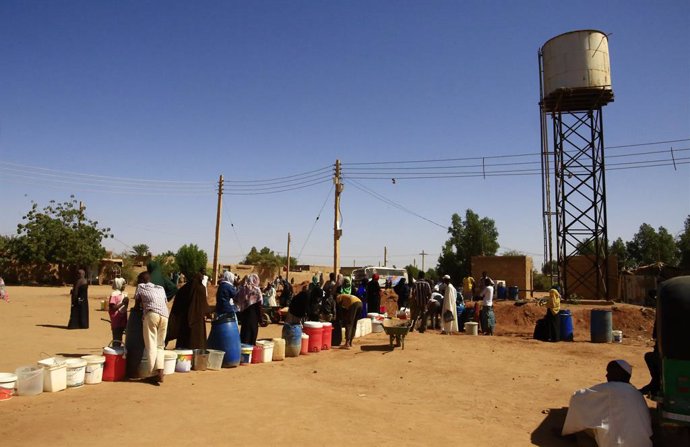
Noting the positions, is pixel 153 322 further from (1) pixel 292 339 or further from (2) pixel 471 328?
(2) pixel 471 328

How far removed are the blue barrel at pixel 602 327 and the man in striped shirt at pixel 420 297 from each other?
4.71m

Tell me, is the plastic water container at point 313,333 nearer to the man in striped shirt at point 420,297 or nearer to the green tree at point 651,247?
the man in striped shirt at point 420,297

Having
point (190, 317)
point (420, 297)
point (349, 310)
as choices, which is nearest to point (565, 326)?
point (420, 297)

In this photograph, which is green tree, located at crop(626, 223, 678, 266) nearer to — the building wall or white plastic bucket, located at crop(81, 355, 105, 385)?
the building wall

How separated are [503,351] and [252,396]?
7329 millimetres

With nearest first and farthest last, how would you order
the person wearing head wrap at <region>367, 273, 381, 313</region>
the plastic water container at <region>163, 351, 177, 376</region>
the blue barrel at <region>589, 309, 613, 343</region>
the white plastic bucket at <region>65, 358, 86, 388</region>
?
the white plastic bucket at <region>65, 358, 86, 388</region> → the plastic water container at <region>163, 351, 177, 376</region> → the blue barrel at <region>589, 309, 613, 343</region> → the person wearing head wrap at <region>367, 273, 381, 313</region>

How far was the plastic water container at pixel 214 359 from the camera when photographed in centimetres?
824

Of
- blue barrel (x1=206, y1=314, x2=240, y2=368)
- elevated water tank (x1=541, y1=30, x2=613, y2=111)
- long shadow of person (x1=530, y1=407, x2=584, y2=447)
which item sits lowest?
long shadow of person (x1=530, y1=407, x2=584, y2=447)

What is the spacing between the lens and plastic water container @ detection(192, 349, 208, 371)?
814cm

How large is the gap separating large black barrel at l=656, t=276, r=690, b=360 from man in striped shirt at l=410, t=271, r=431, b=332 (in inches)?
353

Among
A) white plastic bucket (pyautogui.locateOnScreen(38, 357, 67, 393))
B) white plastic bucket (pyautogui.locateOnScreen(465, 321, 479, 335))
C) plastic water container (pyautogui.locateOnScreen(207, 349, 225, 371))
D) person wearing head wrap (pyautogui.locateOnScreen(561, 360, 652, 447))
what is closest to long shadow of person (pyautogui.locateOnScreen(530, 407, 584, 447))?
person wearing head wrap (pyautogui.locateOnScreen(561, 360, 652, 447))

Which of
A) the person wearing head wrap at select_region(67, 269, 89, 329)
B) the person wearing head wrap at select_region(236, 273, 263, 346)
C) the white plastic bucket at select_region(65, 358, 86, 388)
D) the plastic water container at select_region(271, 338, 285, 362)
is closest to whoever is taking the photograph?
the white plastic bucket at select_region(65, 358, 86, 388)

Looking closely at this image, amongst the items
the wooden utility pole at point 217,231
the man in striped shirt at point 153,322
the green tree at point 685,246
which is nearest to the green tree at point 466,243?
the green tree at point 685,246

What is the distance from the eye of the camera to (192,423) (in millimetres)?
5305
